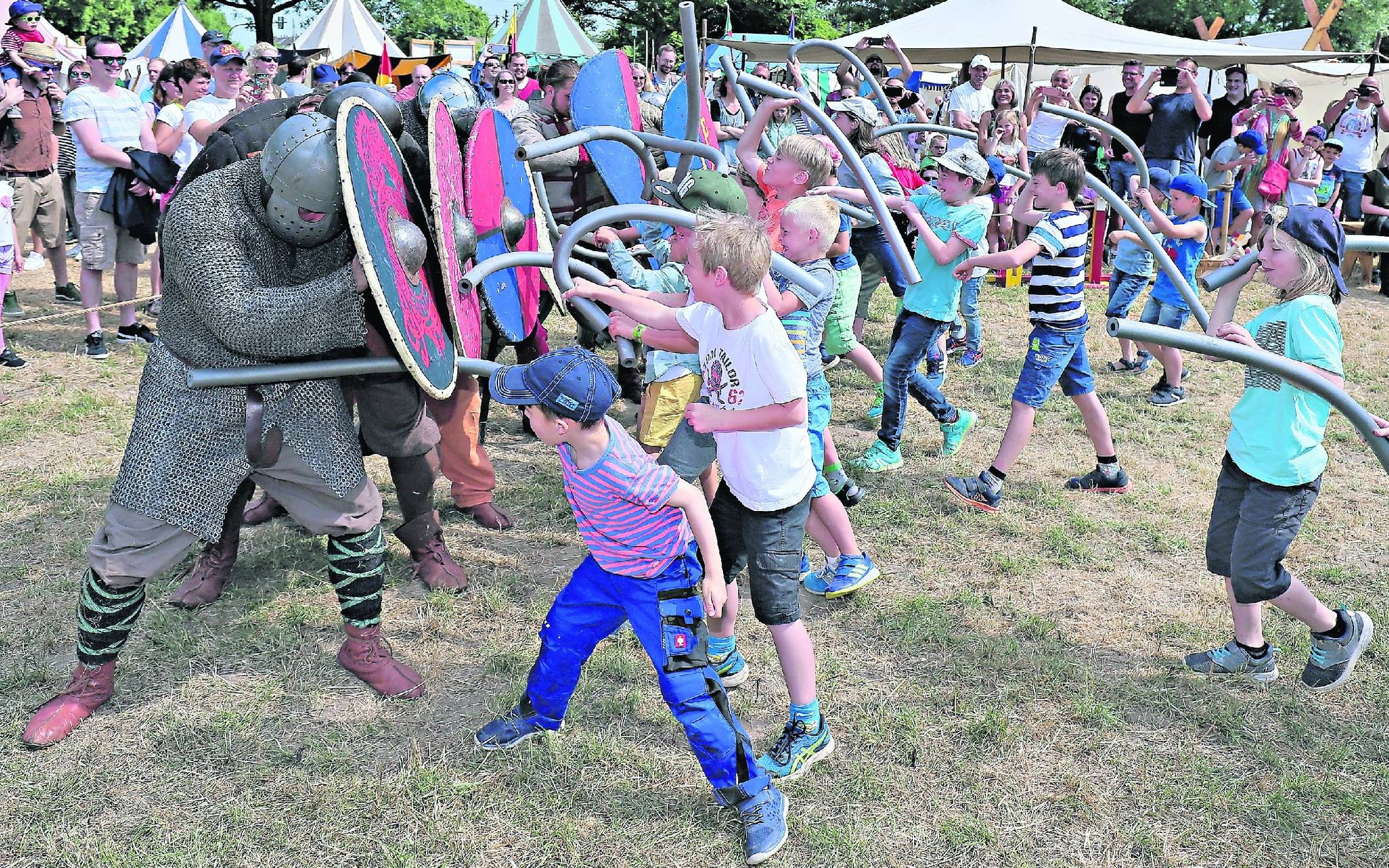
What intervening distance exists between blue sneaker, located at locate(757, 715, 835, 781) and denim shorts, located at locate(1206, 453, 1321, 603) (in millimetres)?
1458

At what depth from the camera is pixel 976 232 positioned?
17.0ft

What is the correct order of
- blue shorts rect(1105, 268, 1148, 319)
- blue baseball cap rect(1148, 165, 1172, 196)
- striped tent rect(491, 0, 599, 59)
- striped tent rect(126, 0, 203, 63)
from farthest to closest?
1. striped tent rect(491, 0, 599, 59)
2. striped tent rect(126, 0, 203, 63)
3. blue baseball cap rect(1148, 165, 1172, 196)
4. blue shorts rect(1105, 268, 1148, 319)

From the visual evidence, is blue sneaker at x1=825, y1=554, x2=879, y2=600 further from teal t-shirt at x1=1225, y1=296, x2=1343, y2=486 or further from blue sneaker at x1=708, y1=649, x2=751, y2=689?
teal t-shirt at x1=1225, y1=296, x2=1343, y2=486

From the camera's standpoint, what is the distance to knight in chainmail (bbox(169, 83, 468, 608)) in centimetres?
355

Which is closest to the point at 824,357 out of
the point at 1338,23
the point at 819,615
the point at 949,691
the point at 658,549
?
the point at 819,615

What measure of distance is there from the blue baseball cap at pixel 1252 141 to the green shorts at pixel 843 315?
25.4 ft

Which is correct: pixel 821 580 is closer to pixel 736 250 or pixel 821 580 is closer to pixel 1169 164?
pixel 736 250

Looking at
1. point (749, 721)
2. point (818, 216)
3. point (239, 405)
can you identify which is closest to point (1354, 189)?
point (818, 216)

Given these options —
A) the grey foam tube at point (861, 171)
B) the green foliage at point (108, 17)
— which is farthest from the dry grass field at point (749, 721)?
the green foliage at point (108, 17)

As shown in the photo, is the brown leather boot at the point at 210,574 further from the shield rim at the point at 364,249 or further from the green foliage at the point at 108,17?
the green foliage at the point at 108,17

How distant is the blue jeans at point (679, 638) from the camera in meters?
2.75

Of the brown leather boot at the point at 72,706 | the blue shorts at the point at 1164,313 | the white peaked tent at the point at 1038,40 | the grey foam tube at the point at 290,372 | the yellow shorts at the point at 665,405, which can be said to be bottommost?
the brown leather boot at the point at 72,706

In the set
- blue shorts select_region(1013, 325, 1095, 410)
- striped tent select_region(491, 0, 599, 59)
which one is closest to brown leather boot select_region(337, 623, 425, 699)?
blue shorts select_region(1013, 325, 1095, 410)

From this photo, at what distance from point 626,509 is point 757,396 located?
469 millimetres
